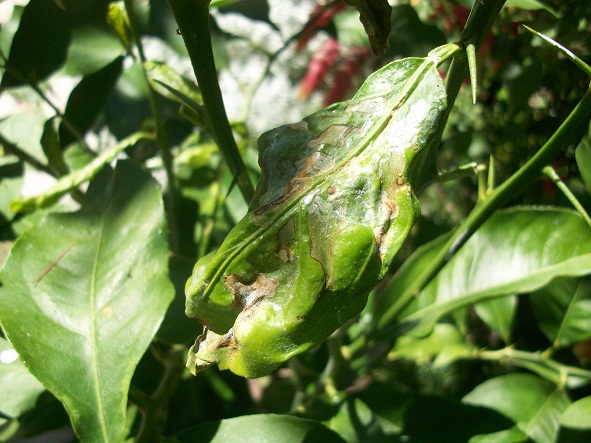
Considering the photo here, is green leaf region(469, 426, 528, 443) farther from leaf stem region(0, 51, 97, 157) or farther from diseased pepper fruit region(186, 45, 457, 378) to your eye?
leaf stem region(0, 51, 97, 157)

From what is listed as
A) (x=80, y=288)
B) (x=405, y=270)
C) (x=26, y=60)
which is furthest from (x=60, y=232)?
(x=405, y=270)

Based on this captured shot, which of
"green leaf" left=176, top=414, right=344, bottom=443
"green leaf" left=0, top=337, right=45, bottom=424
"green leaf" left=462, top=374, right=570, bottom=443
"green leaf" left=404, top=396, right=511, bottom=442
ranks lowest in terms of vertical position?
"green leaf" left=462, top=374, right=570, bottom=443

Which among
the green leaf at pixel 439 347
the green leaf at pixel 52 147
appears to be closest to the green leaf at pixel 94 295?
the green leaf at pixel 52 147

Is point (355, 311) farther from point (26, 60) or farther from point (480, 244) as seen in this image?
point (26, 60)

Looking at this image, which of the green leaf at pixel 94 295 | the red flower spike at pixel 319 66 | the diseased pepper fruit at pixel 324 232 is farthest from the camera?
the red flower spike at pixel 319 66

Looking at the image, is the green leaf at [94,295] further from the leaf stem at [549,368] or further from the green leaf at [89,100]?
the leaf stem at [549,368]

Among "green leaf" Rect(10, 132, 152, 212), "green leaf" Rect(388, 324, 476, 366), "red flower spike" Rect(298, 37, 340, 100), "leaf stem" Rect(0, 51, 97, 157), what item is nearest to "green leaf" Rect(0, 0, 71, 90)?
"leaf stem" Rect(0, 51, 97, 157)
